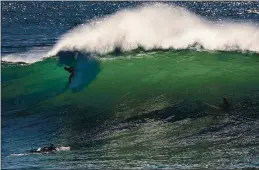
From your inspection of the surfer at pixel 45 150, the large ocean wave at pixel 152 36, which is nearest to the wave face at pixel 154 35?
the large ocean wave at pixel 152 36

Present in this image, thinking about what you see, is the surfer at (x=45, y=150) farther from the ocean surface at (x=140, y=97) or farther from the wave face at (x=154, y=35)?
the wave face at (x=154, y=35)

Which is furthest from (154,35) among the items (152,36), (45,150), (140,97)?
(45,150)

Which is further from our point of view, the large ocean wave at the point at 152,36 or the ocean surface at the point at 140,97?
the large ocean wave at the point at 152,36

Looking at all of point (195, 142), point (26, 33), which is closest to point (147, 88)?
point (195, 142)

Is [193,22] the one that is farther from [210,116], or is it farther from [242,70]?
[210,116]

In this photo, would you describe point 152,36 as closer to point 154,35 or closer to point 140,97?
point 154,35

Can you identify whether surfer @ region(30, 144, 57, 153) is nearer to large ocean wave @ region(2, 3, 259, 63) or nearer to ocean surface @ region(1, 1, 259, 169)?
ocean surface @ region(1, 1, 259, 169)

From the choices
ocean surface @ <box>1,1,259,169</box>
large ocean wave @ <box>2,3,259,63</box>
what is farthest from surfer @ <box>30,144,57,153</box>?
large ocean wave @ <box>2,3,259,63</box>
